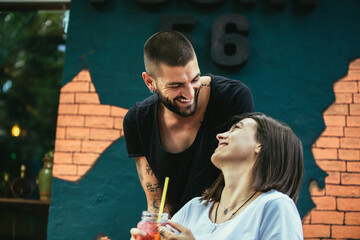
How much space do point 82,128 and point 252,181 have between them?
6.43 feet

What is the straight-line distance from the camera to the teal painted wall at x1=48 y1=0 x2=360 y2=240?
3012 mm

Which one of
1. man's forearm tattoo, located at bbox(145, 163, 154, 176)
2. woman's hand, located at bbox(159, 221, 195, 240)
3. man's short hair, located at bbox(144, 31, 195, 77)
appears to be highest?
man's short hair, located at bbox(144, 31, 195, 77)

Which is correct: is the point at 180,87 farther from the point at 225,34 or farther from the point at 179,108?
the point at 225,34

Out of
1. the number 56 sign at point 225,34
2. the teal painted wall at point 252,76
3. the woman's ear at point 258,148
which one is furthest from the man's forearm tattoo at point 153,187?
the number 56 sign at point 225,34

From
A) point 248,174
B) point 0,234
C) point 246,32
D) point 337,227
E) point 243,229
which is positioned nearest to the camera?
point 243,229

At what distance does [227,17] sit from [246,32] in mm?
195

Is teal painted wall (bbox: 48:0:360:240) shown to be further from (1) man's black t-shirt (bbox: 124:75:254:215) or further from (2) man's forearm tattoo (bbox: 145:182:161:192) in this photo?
(1) man's black t-shirt (bbox: 124:75:254:215)

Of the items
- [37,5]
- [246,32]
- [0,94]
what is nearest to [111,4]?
[37,5]

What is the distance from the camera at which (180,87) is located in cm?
175

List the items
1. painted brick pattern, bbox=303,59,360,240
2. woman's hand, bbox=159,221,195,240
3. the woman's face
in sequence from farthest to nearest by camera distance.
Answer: painted brick pattern, bbox=303,59,360,240 → the woman's face → woman's hand, bbox=159,221,195,240

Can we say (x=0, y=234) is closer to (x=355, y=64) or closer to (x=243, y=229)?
(x=243, y=229)

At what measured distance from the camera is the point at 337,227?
286cm

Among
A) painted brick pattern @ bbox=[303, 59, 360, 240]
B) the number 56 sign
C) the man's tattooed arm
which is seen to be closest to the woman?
the man's tattooed arm

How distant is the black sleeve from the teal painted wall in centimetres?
100
